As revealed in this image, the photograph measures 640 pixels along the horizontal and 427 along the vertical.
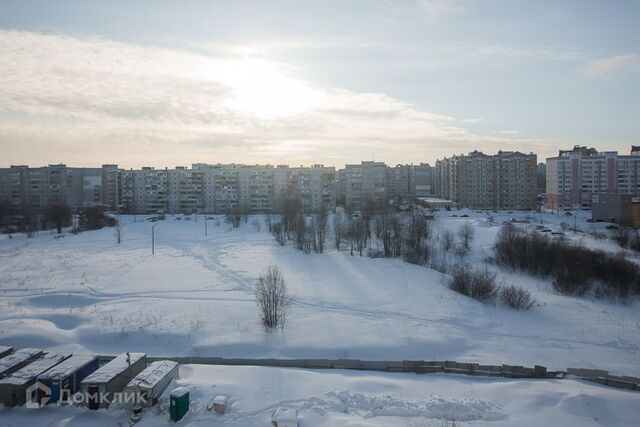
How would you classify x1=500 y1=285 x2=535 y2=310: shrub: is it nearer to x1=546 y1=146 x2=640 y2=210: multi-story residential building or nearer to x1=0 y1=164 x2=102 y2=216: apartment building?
x1=546 y1=146 x2=640 y2=210: multi-story residential building

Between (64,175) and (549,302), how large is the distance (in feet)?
252

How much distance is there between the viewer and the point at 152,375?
8.96 metres

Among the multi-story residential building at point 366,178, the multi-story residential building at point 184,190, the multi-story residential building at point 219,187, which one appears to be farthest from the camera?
the multi-story residential building at point 366,178

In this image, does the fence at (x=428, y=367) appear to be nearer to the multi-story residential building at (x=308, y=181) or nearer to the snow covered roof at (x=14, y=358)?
the snow covered roof at (x=14, y=358)

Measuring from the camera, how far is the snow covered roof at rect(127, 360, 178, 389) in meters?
8.56

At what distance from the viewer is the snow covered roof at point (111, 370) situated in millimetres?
8656

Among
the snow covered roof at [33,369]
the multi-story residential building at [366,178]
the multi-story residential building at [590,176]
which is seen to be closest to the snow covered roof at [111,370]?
the snow covered roof at [33,369]

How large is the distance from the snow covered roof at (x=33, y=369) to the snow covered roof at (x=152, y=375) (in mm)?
2077

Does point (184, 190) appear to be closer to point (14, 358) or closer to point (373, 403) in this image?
point (14, 358)

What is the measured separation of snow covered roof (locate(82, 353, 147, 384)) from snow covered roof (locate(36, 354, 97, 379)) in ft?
1.67

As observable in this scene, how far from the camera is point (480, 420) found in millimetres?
8336

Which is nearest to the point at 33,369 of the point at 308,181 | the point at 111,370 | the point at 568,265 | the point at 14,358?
the point at 14,358

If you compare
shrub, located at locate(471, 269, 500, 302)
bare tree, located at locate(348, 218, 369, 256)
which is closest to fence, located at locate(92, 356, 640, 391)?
shrub, located at locate(471, 269, 500, 302)

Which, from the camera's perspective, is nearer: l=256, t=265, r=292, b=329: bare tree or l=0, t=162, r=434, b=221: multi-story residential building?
l=256, t=265, r=292, b=329: bare tree
